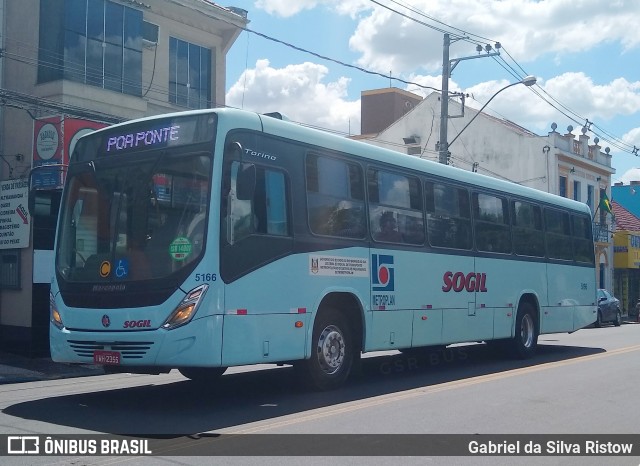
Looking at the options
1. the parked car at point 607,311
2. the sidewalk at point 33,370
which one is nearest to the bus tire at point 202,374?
the sidewalk at point 33,370

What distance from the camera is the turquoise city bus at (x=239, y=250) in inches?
367

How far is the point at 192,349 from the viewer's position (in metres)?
9.09

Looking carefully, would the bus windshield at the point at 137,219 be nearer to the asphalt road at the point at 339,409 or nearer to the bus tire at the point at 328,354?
the asphalt road at the point at 339,409

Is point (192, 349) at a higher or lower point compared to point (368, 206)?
lower

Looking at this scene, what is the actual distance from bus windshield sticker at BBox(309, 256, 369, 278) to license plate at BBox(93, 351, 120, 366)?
9.01ft

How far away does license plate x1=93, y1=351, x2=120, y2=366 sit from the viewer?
9477 mm

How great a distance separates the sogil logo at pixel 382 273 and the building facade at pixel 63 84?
23.2 feet

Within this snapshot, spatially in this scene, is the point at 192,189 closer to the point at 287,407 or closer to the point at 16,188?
the point at 287,407

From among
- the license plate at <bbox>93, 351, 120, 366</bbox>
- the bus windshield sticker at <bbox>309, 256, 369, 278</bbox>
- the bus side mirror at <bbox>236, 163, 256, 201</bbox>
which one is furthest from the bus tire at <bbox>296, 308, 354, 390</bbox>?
the license plate at <bbox>93, 351, 120, 366</bbox>

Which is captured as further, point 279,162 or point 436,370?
point 436,370

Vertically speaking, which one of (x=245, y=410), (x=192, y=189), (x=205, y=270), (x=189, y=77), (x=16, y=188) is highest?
(x=189, y=77)

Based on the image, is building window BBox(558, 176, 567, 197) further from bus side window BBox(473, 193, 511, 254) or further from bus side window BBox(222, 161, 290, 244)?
bus side window BBox(222, 161, 290, 244)

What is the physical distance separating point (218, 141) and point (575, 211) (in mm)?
12081

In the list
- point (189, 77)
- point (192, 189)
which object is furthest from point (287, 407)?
point (189, 77)
